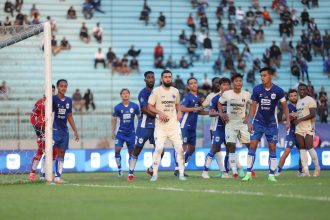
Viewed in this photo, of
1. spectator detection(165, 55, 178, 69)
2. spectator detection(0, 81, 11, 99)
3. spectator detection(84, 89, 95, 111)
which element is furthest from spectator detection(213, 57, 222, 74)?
spectator detection(0, 81, 11, 99)

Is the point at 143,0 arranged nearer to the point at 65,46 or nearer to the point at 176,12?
the point at 176,12

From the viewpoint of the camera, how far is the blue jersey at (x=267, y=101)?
1894 cm

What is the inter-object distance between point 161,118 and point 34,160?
333 centimetres

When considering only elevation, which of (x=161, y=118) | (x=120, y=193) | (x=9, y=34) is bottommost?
(x=120, y=193)

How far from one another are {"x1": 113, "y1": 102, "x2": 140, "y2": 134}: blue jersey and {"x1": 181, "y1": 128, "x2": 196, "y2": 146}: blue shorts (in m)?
1.42

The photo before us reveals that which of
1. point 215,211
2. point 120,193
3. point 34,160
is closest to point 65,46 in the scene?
point 34,160

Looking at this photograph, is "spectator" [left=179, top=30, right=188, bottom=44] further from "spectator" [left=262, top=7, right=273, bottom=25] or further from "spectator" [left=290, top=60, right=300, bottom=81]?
"spectator" [left=290, top=60, right=300, bottom=81]

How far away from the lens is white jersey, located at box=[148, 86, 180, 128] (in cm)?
1905

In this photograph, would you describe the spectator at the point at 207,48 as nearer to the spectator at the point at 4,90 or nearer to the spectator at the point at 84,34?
the spectator at the point at 84,34

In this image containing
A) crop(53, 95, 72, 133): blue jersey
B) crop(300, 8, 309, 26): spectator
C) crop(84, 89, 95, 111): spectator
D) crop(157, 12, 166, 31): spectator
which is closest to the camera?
crop(53, 95, 72, 133): blue jersey

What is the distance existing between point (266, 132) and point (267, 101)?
0.68 metres

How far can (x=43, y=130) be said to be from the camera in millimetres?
19203

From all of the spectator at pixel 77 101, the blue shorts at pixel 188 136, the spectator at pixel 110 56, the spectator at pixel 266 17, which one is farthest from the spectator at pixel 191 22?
the blue shorts at pixel 188 136

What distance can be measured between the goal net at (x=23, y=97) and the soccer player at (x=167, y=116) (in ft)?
7.69
